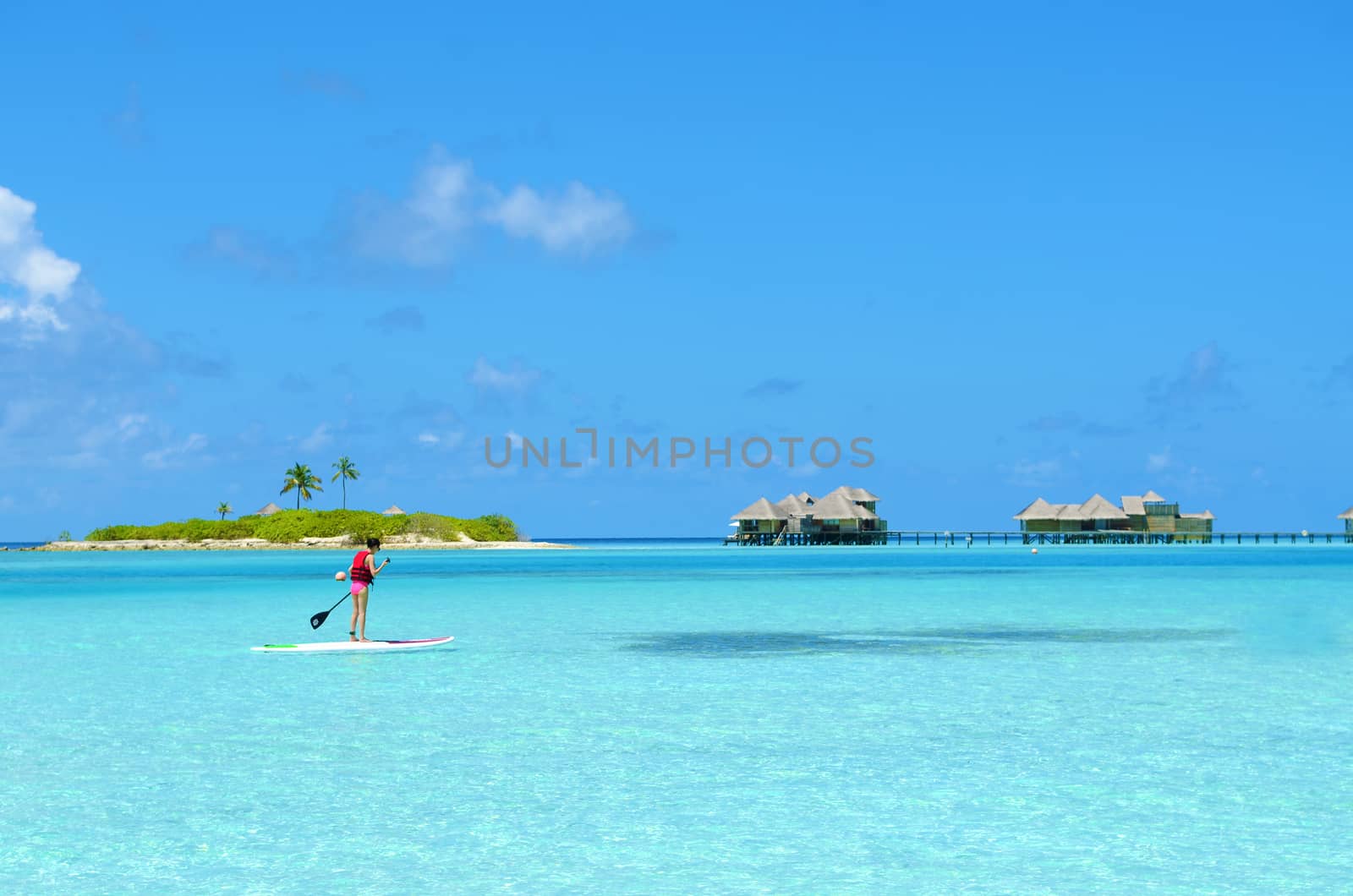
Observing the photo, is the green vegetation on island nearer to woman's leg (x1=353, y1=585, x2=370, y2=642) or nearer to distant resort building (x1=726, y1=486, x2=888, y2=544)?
distant resort building (x1=726, y1=486, x2=888, y2=544)

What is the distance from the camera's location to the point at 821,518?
397 ft

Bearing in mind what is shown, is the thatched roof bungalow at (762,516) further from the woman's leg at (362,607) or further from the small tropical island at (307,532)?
the woman's leg at (362,607)

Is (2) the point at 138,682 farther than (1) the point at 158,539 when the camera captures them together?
No

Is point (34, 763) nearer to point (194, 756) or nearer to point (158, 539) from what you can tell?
point (194, 756)

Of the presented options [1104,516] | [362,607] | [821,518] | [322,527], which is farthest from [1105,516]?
[362,607]

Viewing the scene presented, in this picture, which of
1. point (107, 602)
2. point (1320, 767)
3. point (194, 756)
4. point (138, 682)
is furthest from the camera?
point (107, 602)

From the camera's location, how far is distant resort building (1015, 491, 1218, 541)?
12131 cm

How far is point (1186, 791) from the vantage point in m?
10.5

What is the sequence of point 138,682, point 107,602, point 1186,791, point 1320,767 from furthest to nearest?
point 107,602 → point 138,682 → point 1320,767 → point 1186,791

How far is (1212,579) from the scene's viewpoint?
169 ft

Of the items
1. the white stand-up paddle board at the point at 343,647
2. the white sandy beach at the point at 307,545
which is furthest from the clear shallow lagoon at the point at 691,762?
the white sandy beach at the point at 307,545

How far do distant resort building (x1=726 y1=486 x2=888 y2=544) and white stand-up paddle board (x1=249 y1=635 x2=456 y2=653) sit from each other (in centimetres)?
9878

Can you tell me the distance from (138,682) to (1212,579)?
141 ft

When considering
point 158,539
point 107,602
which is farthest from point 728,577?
point 158,539
